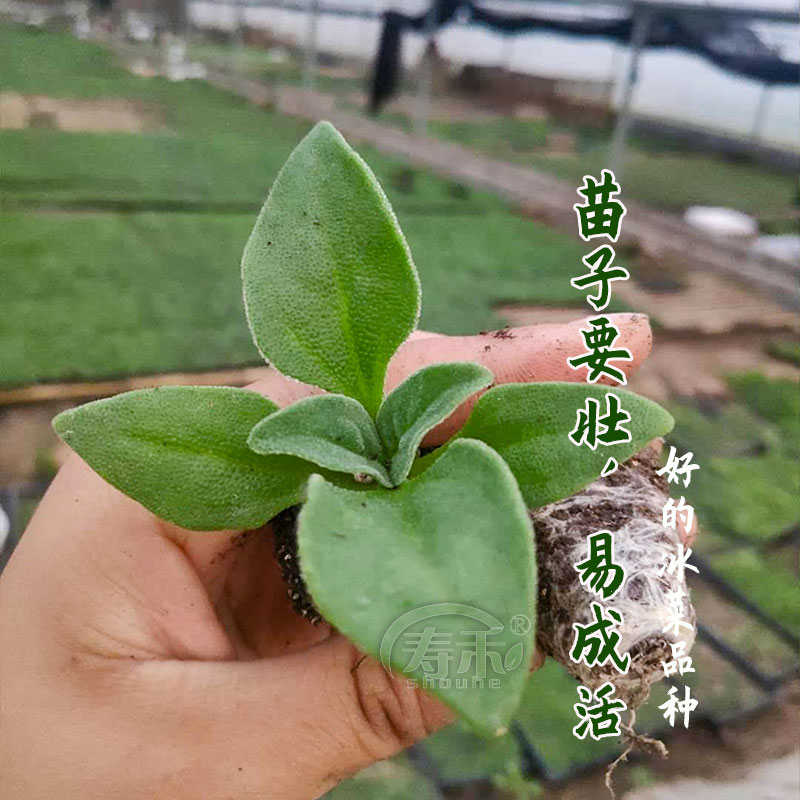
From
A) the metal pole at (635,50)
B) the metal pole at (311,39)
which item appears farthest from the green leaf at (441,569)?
the metal pole at (311,39)

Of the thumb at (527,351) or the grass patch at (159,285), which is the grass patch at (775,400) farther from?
the thumb at (527,351)

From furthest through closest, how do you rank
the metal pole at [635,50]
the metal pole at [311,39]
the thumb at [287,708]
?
1. the metal pole at [311,39]
2. the metal pole at [635,50]
3. the thumb at [287,708]

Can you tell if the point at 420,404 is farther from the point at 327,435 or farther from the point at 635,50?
the point at 635,50

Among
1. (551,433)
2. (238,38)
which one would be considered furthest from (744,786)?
(238,38)

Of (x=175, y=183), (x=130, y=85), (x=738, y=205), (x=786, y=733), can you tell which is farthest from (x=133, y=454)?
(x=130, y=85)

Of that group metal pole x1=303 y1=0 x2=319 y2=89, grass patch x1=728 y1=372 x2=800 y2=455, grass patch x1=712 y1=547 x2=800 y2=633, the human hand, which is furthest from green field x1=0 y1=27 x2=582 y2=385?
metal pole x1=303 y1=0 x2=319 y2=89

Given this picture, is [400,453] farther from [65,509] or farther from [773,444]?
[773,444]
